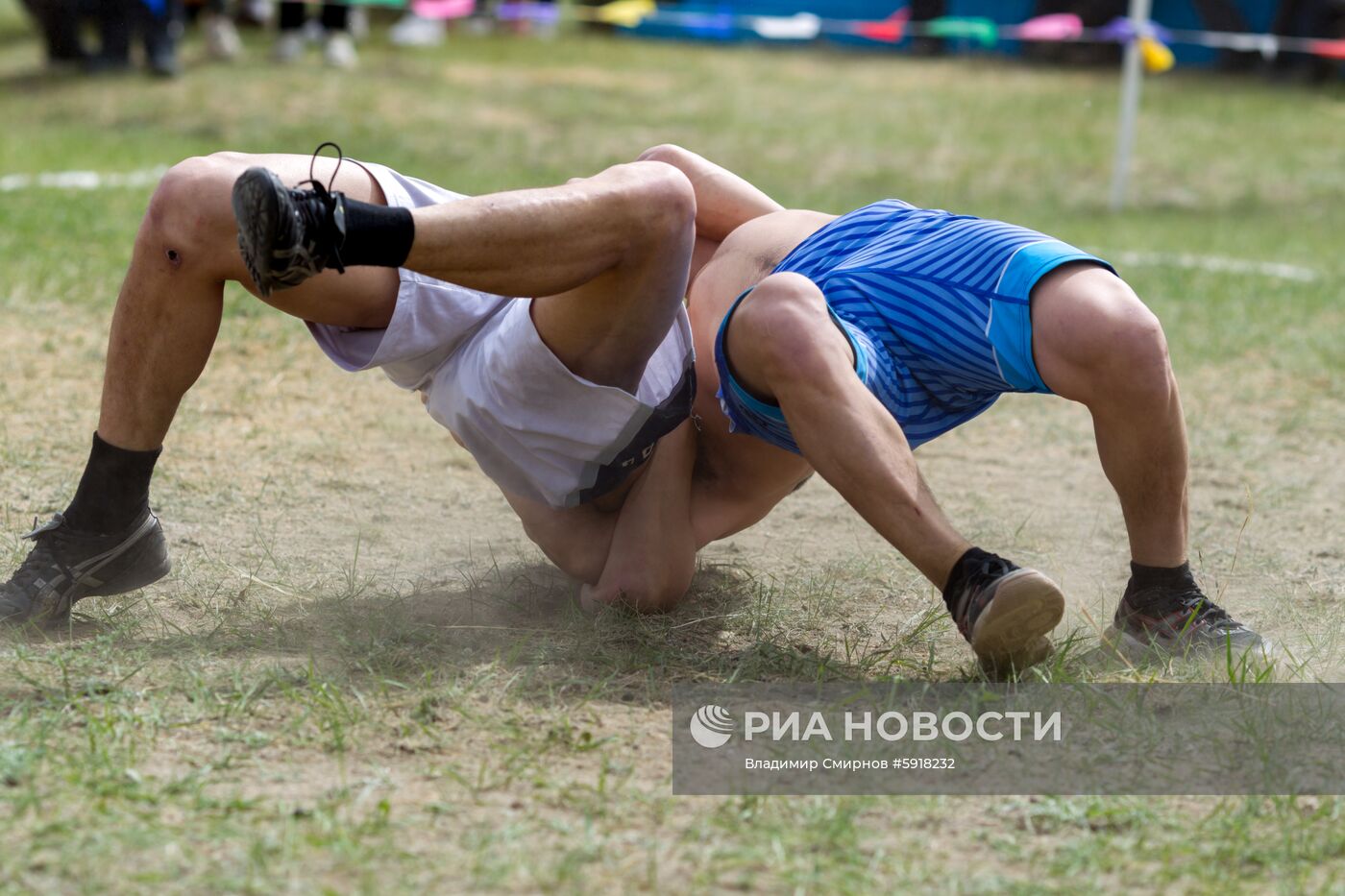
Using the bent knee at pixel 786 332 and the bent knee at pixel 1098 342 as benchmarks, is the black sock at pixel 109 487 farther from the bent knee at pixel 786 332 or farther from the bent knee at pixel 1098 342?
the bent knee at pixel 1098 342

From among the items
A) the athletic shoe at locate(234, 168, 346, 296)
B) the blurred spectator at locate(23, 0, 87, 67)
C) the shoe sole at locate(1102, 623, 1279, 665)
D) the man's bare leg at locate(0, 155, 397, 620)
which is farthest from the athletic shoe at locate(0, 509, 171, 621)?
the blurred spectator at locate(23, 0, 87, 67)

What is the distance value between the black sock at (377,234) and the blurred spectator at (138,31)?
863cm

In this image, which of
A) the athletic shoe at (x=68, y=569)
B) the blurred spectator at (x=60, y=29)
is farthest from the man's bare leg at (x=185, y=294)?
the blurred spectator at (x=60, y=29)

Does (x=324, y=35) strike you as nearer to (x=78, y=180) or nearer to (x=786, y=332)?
(x=78, y=180)

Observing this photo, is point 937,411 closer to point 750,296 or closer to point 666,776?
point 750,296

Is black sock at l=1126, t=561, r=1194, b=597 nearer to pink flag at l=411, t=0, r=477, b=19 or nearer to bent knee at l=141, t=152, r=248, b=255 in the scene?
bent knee at l=141, t=152, r=248, b=255

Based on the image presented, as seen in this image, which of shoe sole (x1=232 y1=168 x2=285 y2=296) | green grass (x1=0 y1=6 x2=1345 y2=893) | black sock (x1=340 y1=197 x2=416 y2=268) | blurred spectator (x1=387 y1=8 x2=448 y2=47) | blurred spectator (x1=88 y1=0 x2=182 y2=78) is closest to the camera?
green grass (x1=0 y1=6 x2=1345 y2=893)

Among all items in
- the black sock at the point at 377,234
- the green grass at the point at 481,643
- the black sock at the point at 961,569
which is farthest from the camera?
the black sock at the point at 961,569

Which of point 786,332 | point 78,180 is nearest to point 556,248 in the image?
point 786,332

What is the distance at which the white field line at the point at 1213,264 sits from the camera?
6176 millimetres

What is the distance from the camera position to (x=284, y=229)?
1.90 meters

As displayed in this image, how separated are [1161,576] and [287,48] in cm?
938

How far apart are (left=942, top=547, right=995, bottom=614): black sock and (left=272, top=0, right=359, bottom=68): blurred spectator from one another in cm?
923

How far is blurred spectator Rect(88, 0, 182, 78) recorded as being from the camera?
9.87 m
